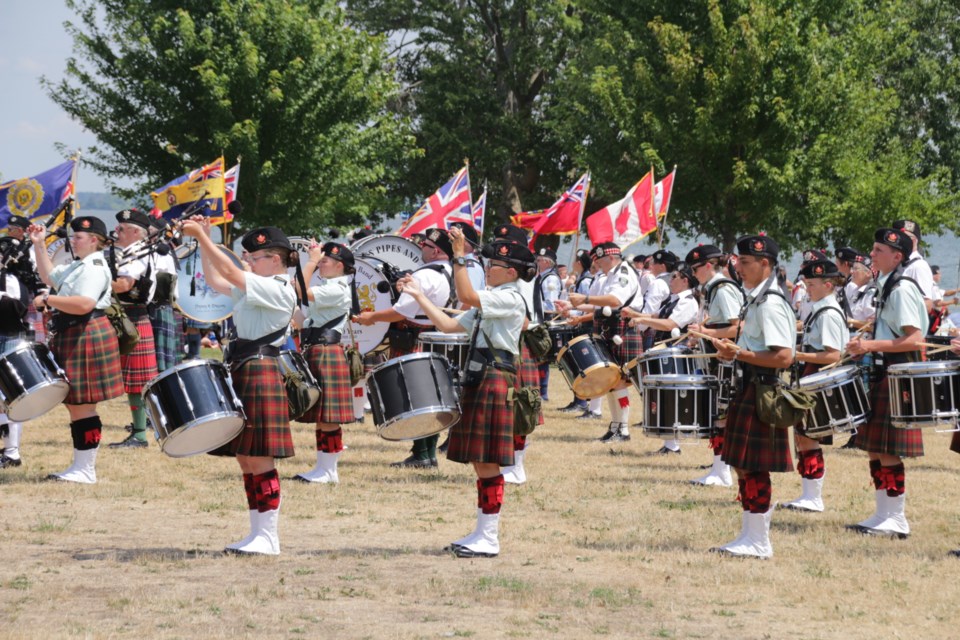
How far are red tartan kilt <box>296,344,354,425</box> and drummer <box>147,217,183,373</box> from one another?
2815 mm

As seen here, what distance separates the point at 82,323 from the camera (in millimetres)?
8773

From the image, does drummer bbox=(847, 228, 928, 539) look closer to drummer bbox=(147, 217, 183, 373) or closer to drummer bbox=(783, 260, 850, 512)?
drummer bbox=(783, 260, 850, 512)

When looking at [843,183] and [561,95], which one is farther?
[561,95]

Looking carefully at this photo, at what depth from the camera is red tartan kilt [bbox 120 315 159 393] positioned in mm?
10586

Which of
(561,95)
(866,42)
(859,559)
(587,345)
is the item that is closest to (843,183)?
(866,42)

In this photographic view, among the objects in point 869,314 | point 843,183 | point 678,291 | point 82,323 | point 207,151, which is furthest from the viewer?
point 843,183

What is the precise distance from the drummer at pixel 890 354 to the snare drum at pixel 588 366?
215cm

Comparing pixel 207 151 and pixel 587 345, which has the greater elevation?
pixel 207 151

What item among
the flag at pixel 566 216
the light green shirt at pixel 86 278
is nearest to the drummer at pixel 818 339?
the light green shirt at pixel 86 278

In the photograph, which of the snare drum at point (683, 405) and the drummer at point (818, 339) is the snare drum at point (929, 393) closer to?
the drummer at point (818, 339)

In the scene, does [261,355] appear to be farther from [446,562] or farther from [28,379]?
[28,379]

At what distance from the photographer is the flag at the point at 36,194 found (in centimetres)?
1413

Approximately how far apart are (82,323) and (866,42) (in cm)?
2306

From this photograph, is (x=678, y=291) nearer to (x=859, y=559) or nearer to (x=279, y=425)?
(x=859, y=559)
